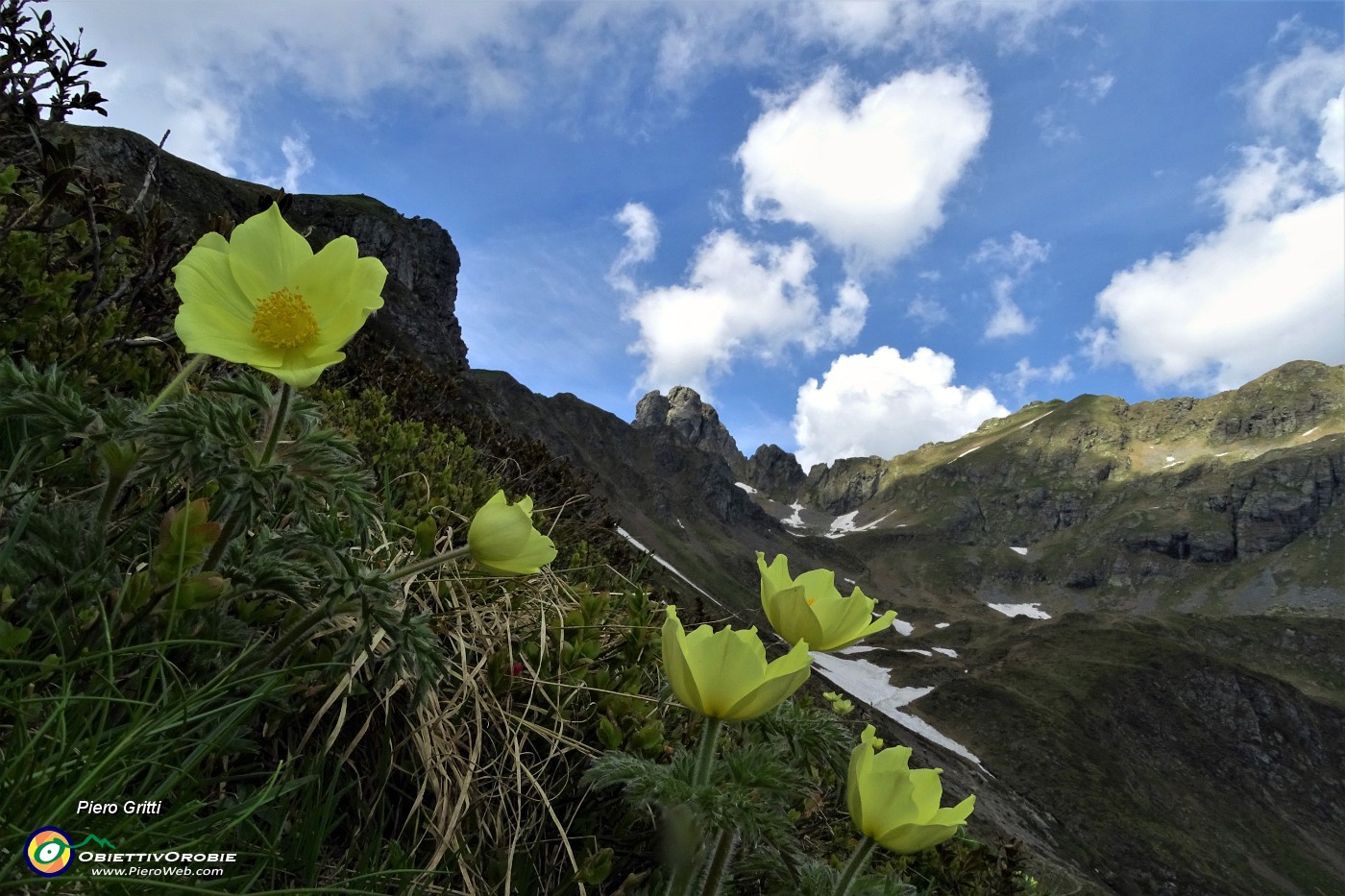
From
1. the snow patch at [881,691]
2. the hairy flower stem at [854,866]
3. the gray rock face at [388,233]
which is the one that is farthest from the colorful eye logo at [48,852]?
the snow patch at [881,691]

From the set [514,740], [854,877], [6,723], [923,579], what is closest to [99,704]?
[6,723]

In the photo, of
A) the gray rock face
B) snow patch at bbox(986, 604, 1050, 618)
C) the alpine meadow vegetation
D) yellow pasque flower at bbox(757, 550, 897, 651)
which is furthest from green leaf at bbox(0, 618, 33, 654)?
snow patch at bbox(986, 604, 1050, 618)

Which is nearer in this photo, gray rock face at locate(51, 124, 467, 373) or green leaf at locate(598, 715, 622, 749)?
green leaf at locate(598, 715, 622, 749)

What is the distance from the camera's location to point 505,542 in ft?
5.44

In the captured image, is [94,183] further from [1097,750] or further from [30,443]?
[1097,750]

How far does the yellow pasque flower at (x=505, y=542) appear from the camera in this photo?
1644mm

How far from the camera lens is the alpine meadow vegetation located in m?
1.35

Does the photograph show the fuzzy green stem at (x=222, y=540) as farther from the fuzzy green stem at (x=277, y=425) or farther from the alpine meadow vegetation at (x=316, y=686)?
the fuzzy green stem at (x=277, y=425)

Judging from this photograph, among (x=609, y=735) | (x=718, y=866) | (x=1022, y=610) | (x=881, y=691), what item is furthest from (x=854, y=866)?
(x=1022, y=610)

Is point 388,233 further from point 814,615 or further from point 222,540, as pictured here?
point 814,615

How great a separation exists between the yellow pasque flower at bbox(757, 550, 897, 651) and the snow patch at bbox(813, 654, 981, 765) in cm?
7069

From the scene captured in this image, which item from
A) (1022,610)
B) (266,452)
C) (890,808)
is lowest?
(890,808)

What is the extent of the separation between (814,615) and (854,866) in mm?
553

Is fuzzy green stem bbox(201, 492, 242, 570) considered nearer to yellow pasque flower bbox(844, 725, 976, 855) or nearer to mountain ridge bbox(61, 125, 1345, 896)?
yellow pasque flower bbox(844, 725, 976, 855)
